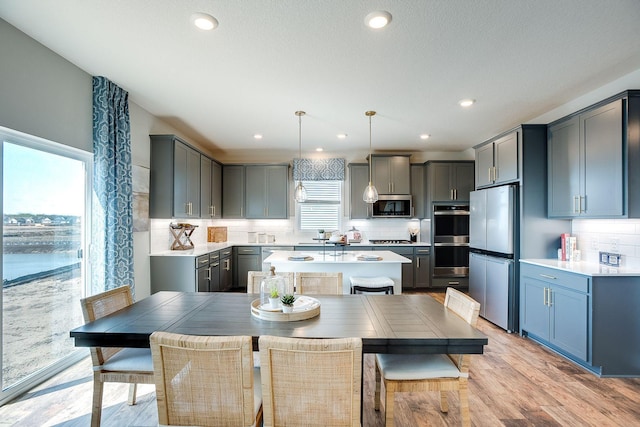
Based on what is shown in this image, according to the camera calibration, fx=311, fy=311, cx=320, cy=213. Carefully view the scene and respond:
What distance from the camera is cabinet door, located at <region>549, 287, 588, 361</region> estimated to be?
2.73 meters

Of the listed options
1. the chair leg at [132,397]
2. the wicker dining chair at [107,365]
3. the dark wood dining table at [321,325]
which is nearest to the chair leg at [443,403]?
the dark wood dining table at [321,325]

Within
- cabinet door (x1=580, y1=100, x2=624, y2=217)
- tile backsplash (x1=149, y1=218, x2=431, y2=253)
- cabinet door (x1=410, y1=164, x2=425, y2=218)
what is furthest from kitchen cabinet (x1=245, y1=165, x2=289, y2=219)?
cabinet door (x1=580, y1=100, x2=624, y2=217)

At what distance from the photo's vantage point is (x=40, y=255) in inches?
101

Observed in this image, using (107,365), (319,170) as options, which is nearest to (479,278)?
(319,170)

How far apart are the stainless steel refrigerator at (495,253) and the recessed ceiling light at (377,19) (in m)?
2.61

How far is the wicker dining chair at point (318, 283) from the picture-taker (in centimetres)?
263

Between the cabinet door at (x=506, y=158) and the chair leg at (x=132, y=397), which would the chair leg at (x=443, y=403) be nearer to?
the chair leg at (x=132, y=397)

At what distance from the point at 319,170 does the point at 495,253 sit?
3.34 metres

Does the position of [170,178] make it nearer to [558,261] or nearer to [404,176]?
[404,176]

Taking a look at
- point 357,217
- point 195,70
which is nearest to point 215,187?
point 357,217

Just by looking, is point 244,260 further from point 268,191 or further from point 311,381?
point 311,381

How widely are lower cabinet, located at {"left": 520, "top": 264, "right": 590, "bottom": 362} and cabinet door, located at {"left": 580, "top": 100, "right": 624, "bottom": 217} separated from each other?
0.69 m

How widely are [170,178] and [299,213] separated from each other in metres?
2.70

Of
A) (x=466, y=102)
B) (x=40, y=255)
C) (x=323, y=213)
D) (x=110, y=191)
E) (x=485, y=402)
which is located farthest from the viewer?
(x=323, y=213)
